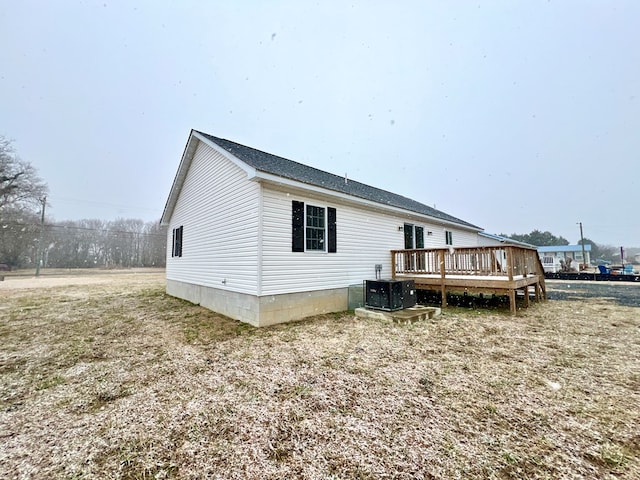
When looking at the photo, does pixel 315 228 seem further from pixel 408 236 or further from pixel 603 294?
pixel 603 294

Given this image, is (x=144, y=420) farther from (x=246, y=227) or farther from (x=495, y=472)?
(x=246, y=227)

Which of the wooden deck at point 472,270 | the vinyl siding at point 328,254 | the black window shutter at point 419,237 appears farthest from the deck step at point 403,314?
the black window shutter at point 419,237

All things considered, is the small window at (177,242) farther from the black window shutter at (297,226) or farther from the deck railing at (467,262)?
the deck railing at (467,262)

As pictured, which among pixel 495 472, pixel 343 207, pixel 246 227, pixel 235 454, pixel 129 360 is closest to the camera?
pixel 495 472

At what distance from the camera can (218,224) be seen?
24.5ft

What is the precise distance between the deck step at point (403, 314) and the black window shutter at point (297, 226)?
2280 millimetres

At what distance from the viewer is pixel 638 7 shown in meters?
9.80

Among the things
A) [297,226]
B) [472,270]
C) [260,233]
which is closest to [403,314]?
[472,270]

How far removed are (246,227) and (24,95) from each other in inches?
1220

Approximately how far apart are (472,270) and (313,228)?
4701 millimetres

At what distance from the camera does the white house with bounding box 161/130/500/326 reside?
5.82 metres

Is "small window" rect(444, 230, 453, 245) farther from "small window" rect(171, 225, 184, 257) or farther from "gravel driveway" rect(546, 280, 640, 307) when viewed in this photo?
"small window" rect(171, 225, 184, 257)

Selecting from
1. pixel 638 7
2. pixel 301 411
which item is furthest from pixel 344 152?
pixel 301 411

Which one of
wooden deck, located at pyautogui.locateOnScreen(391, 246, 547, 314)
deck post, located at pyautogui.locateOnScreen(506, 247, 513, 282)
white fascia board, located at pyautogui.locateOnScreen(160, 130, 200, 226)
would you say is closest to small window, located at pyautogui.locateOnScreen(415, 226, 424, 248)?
wooden deck, located at pyautogui.locateOnScreen(391, 246, 547, 314)
